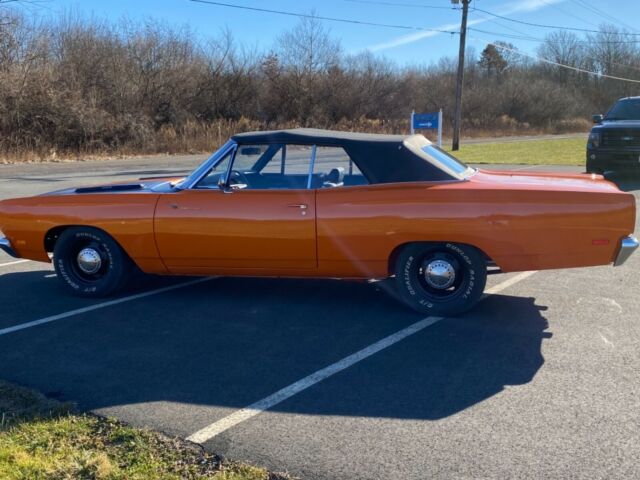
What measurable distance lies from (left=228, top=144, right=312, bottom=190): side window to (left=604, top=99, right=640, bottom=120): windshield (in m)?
12.6

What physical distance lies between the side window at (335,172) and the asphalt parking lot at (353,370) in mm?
1033

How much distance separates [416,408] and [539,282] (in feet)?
10.7

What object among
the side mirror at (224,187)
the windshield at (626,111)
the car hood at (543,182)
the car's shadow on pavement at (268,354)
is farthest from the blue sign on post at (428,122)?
the side mirror at (224,187)

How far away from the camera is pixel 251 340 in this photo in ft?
16.2

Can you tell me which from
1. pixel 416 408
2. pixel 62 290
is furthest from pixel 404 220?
pixel 62 290

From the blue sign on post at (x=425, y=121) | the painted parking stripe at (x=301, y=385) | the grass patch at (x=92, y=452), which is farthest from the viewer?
the blue sign on post at (x=425, y=121)

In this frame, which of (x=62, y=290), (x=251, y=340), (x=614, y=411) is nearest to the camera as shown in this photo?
(x=614, y=411)

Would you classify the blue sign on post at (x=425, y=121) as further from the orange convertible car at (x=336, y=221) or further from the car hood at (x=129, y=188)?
the car hood at (x=129, y=188)

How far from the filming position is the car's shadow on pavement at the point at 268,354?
3.93 m

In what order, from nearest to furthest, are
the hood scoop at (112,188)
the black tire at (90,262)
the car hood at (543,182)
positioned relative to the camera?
the car hood at (543,182), the black tire at (90,262), the hood scoop at (112,188)

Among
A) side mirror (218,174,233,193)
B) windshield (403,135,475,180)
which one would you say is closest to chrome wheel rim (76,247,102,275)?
side mirror (218,174,233,193)

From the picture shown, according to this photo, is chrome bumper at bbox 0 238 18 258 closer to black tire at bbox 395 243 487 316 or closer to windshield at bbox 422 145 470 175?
black tire at bbox 395 243 487 316

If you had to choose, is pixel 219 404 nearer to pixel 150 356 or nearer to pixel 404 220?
pixel 150 356

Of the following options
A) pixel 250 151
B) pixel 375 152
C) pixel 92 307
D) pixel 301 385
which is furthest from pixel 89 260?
pixel 301 385
